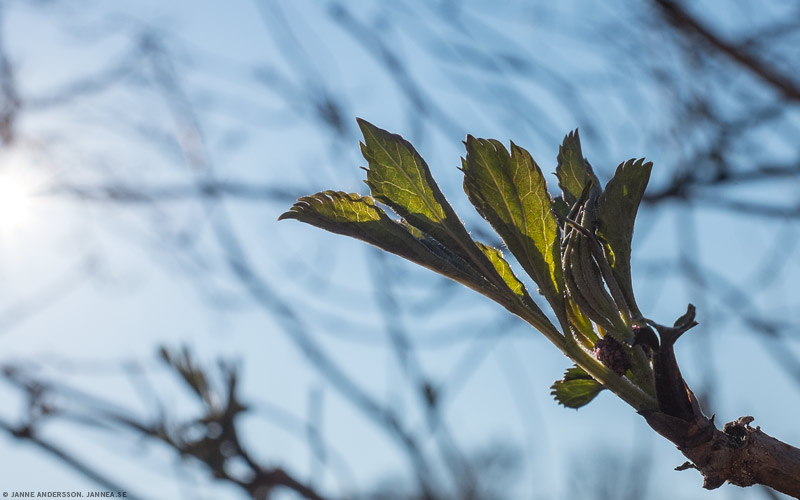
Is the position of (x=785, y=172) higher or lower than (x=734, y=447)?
higher

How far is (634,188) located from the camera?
→ 0.77 meters

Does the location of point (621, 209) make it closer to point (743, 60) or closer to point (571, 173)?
point (571, 173)

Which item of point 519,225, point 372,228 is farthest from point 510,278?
point 372,228

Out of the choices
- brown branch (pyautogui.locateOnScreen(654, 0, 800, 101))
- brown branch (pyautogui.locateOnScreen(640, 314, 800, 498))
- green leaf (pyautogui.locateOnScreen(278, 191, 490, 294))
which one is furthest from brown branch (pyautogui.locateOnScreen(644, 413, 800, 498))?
brown branch (pyautogui.locateOnScreen(654, 0, 800, 101))

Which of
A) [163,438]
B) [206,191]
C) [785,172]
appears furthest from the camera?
[206,191]

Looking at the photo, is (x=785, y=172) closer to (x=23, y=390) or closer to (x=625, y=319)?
(x=625, y=319)

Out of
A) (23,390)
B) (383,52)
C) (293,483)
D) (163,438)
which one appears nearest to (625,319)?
(293,483)

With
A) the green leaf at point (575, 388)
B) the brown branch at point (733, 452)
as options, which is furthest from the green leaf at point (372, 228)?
the brown branch at point (733, 452)

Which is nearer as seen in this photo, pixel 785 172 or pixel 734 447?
pixel 734 447

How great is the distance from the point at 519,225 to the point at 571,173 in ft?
0.32

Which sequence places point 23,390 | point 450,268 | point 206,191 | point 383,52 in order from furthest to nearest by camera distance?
point 206,191 < point 383,52 < point 23,390 < point 450,268

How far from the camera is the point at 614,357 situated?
0.74 metres

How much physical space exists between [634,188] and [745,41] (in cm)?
338

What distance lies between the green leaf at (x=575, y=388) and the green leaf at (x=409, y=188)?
0.18 meters
